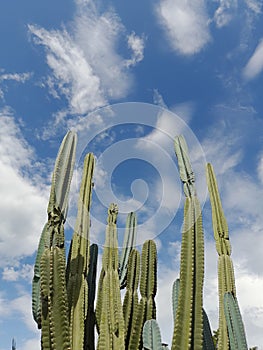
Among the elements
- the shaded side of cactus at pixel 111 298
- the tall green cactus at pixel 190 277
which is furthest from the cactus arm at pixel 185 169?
the shaded side of cactus at pixel 111 298

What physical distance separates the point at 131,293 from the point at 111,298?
1.83 feet

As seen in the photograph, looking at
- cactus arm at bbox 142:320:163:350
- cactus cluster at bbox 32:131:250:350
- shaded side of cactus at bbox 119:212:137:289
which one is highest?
shaded side of cactus at bbox 119:212:137:289

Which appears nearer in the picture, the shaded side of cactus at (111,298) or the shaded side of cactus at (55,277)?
the shaded side of cactus at (55,277)

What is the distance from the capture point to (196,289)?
289 centimetres

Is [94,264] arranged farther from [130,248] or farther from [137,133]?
[137,133]

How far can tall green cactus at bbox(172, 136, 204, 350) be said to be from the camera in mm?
2762

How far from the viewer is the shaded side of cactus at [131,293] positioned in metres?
4.54

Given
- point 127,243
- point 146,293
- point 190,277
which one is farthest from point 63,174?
point 127,243

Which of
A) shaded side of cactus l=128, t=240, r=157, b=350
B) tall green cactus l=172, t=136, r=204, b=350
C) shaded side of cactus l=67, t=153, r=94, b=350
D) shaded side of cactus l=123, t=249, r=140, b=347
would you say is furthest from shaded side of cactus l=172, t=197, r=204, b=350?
shaded side of cactus l=123, t=249, r=140, b=347

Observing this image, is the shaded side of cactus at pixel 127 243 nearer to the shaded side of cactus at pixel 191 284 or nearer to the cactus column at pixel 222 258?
the cactus column at pixel 222 258

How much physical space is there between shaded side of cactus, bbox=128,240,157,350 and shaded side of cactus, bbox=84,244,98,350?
445mm

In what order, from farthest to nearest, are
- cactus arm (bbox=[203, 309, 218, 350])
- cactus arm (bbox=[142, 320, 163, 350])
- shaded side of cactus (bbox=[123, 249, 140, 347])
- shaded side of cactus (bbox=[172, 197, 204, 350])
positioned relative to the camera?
shaded side of cactus (bbox=[123, 249, 140, 347]), cactus arm (bbox=[203, 309, 218, 350]), cactus arm (bbox=[142, 320, 163, 350]), shaded side of cactus (bbox=[172, 197, 204, 350])

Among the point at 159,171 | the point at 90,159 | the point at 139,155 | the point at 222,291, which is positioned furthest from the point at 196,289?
the point at 90,159

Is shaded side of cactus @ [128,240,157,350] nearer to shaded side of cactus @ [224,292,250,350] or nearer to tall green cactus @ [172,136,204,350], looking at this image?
shaded side of cactus @ [224,292,250,350]
